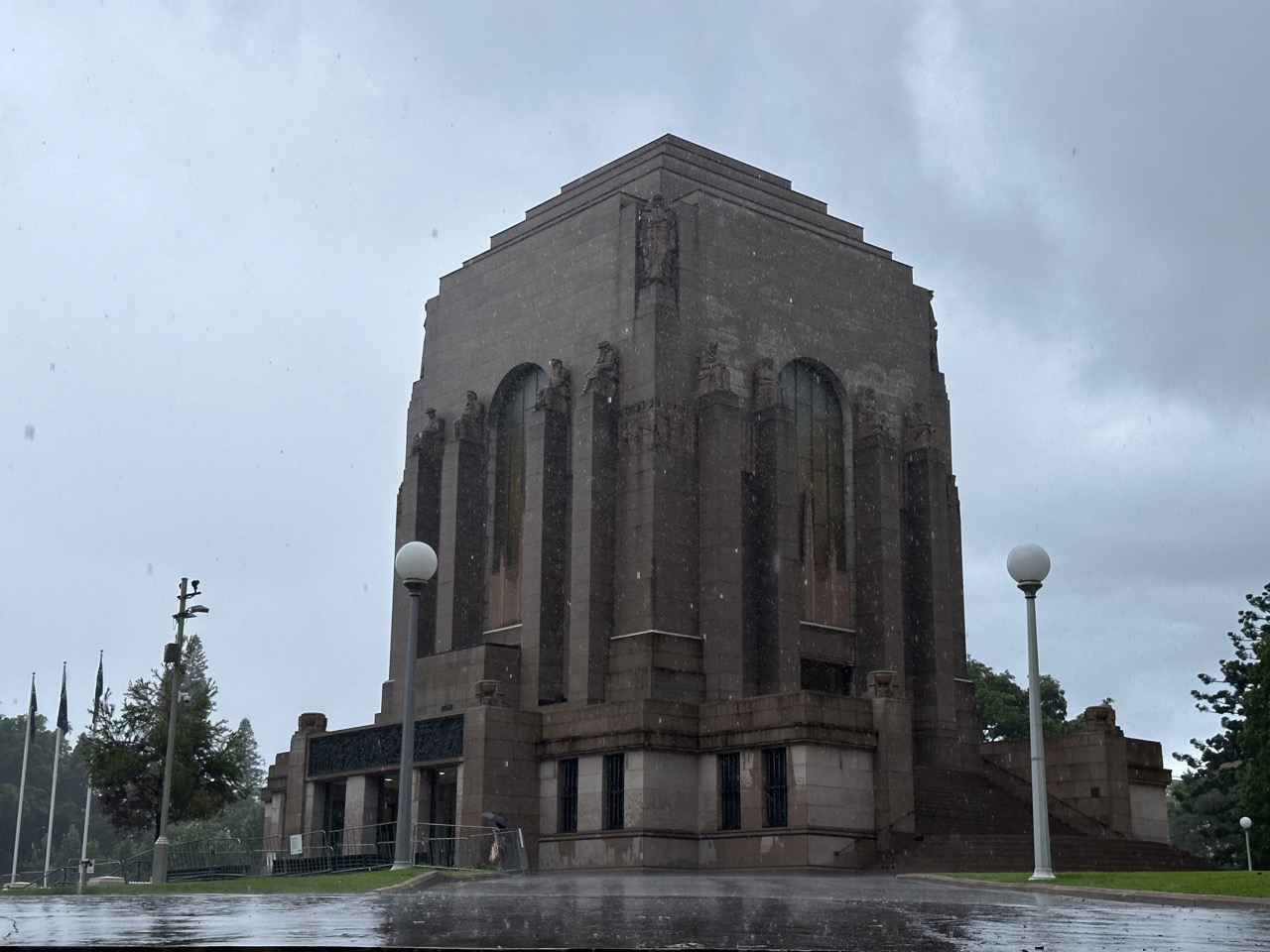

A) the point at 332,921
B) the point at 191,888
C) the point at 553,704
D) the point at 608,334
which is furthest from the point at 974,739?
the point at 332,921

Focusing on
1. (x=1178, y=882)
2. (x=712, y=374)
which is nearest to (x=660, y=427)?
(x=712, y=374)

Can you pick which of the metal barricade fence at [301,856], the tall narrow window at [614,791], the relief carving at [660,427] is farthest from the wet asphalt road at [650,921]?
the relief carving at [660,427]

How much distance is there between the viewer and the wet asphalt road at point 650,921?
11.5 metres

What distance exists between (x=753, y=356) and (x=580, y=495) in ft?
25.2

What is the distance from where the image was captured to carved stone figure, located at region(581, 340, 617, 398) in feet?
161

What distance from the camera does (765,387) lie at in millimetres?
50156

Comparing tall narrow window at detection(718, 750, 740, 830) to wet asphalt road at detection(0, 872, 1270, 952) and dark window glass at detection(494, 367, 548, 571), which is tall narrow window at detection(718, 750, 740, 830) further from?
wet asphalt road at detection(0, 872, 1270, 952)

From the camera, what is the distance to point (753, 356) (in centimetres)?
5122

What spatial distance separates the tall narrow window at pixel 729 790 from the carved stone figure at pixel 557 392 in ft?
46.8

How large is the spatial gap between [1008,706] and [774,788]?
36764mm

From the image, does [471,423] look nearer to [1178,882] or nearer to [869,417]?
[869,417]

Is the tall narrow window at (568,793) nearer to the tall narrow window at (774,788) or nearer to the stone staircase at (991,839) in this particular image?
the tall narrow window at (774,788)

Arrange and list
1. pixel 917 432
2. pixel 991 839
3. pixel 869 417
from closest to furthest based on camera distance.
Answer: pixel 991 839
pixel 869 417
pixel 917 432

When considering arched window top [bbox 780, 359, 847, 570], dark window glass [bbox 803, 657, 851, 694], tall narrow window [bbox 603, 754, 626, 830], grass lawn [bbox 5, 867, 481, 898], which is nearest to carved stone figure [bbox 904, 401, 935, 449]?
arched window top [bbox 780, 359, 847, 570]
